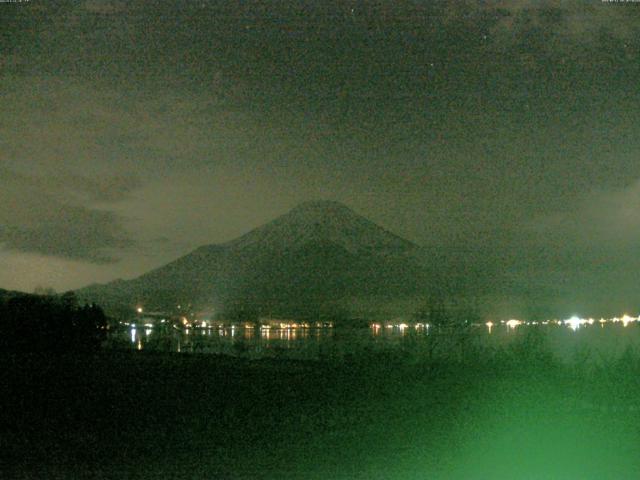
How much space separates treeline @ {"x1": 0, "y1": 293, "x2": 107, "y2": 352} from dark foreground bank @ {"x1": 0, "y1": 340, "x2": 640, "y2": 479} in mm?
16296

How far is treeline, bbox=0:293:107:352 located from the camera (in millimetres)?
38312

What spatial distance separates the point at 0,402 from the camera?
1662 centimetres

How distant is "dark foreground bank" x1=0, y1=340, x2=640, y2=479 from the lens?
10766mm

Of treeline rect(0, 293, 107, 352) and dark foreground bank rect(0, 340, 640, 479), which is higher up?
treeline rect(0, 293, 107, 352)

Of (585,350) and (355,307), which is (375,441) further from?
(355,307)

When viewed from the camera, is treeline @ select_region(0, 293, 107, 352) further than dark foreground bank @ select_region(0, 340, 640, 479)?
Yes

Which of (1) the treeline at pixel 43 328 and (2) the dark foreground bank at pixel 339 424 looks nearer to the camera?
(2) the dark foreground bank at pixel 339 424

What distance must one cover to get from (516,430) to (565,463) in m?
2.25

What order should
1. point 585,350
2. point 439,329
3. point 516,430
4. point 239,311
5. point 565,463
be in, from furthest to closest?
point 239,311, point 439,329, point 585,350, point 516,430, point 565,463

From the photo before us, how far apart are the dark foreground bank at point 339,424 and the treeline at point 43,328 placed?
1630 cm

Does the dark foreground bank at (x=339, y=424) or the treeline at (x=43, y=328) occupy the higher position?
the treeline at (x=43, y=328)

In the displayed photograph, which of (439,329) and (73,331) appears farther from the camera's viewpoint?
(73,331)

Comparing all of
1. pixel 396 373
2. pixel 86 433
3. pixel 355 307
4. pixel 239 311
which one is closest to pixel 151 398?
pixel 86 433

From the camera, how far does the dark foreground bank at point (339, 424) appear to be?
10.8 m
